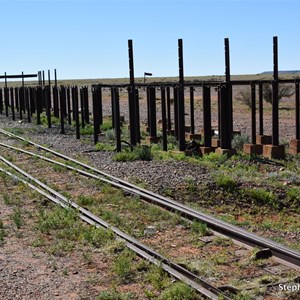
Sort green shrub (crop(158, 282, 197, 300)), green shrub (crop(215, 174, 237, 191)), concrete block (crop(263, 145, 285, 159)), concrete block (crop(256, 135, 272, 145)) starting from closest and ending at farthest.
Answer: green shrub (crop(158, 282, 197, 300))
green shrub (crop(215, 174, 237, 191))
concrete block (crop(263, 145, 285, 159))
concrete block (crop(256, 135, 272, 145))

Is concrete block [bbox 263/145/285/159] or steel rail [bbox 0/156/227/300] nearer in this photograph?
steel rail [bbox 0/156/227/300]

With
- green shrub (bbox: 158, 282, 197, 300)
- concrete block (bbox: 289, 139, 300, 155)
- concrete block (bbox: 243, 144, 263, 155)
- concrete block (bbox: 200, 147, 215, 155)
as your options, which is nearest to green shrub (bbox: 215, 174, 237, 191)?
concrete block (bbox: 200, 147, 215, 155)

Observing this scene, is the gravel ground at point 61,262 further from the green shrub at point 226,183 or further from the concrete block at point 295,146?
the concrete block at point 295,146

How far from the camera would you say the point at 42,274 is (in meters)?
7.38

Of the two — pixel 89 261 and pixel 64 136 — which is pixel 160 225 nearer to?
pixel 89 261

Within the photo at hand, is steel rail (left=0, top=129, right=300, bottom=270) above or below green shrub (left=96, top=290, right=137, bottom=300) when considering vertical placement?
above

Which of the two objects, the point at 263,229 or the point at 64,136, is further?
the point at 64,136

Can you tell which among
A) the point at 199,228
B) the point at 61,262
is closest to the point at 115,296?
the point at 61,262

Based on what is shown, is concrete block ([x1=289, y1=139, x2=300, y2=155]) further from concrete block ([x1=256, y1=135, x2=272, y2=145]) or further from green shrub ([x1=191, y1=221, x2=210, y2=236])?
green shrub ([x1=191, y1=221, x2=210, y2=236])

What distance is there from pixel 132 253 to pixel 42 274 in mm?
1109

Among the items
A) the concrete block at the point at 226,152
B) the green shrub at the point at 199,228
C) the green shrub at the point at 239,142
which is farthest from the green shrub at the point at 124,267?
the green shrub at the point at 239,142

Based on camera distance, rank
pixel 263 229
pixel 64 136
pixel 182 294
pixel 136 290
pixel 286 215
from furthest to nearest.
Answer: pixel 64 136
pixel 286 215
pixel 263 229
pixel 136 290
pixel 182 294

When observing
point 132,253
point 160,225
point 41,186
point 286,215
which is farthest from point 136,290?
point 41,186

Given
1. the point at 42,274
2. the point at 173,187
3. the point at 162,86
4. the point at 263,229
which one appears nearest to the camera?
the point at 42,274
